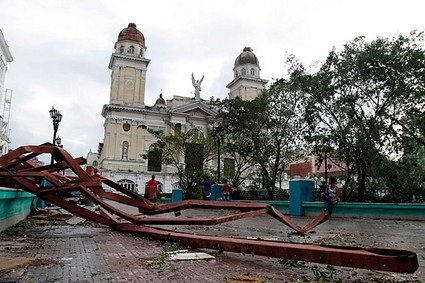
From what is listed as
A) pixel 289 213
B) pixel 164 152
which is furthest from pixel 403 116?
pixel 164 152

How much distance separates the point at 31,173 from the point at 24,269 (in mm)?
2903

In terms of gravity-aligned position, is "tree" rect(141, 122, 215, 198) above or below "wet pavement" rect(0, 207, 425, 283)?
above

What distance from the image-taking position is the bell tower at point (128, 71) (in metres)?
47.4

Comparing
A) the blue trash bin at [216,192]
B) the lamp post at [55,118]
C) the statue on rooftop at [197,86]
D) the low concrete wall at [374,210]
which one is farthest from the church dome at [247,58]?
the low concrete wall at [374,210]

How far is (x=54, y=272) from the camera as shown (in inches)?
131

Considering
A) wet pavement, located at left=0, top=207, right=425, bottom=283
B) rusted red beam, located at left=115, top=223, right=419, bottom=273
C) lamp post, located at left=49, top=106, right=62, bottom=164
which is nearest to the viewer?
rusted red beam, located at left=115, top=223, right=419, bottom=273

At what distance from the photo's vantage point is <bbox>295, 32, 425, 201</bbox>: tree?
15039 mm

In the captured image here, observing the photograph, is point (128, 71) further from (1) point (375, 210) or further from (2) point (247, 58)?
(1) point (375, 210)

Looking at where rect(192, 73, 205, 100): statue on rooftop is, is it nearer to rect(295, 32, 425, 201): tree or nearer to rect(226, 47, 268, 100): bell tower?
rect(226, 47, 268, 100): bell tower

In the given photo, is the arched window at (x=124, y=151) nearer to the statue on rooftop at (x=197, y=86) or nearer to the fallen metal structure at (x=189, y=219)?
the statue on rooftop at (x=197, y=86)

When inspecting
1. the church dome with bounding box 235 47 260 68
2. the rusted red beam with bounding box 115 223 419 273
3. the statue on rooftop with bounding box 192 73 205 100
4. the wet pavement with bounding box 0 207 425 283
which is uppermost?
the church dome with bounding box 235 47 260 68

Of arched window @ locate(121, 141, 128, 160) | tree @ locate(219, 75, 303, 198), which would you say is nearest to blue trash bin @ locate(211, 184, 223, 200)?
tree @ locate(219, 75, 303, 198)

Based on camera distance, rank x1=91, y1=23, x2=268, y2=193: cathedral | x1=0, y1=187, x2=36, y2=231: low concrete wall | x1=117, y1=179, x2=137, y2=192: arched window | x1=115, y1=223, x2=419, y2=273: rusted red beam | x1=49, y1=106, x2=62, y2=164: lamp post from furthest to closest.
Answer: x1=91, y1=23, x2=268, y2=193: cathedral
x1=117, y1=179, x2=137, y2=192: arched window
x1=49, y1=106, x2=62, y2=164: lamp post
x1=0, y1=187, x2=36, y2=231: low concrete wall
x1=115, y1=223, x2=419, y2=273: rusted red beam

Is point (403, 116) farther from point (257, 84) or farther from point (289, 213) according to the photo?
point (257, 84)
